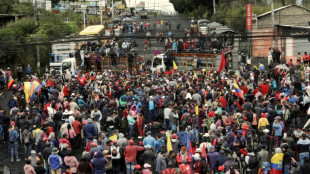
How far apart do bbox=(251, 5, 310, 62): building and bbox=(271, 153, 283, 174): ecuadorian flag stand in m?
24.0

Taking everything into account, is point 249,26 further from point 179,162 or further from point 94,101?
point 179,162

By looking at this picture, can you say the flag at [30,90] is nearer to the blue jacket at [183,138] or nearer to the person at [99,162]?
the blue jacket at [183,138]

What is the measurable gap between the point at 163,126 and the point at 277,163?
8477mm

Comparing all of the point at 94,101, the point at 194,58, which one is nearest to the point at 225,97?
the point at 94,101

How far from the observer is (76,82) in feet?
91.4

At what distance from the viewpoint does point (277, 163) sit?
15.3 m

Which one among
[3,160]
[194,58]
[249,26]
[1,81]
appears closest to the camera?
[3,160]

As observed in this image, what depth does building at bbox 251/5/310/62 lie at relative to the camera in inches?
1522

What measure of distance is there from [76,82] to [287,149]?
15209mm

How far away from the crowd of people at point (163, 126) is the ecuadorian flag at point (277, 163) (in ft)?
0.10

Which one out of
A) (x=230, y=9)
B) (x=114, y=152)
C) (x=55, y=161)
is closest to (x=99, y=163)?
(x=114, y=152)

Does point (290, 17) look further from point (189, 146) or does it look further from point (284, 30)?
point (189, 146)

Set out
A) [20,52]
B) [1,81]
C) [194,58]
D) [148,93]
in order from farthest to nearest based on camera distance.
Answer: [20,52]
[194,58]
[1,81]
[148,93]

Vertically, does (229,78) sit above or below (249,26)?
below
